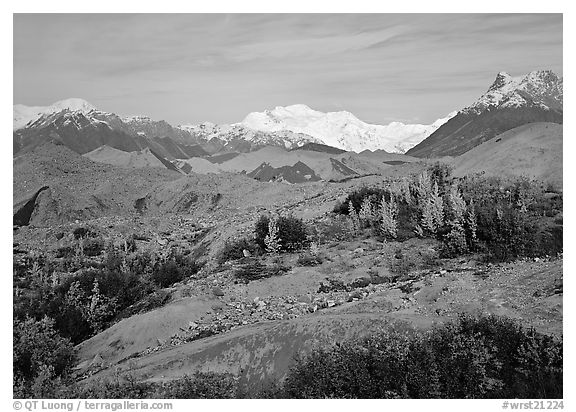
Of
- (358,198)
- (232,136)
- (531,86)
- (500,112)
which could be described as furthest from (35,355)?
(232,136)

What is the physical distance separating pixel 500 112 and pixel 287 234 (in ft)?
34.6

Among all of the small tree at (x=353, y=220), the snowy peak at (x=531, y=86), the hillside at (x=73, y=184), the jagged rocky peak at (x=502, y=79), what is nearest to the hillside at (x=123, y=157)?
the hillside at (x=73, y=184)

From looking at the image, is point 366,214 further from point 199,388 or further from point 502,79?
point 199,388

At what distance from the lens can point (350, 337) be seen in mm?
7129

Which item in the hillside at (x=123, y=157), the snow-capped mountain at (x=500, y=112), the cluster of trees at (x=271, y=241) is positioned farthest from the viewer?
the hillside at (x=123, y=157)

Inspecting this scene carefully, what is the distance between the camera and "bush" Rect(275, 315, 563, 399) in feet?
21.8

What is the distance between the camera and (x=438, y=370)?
6676 mm

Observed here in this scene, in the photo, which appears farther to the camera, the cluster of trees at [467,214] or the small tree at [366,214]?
the small tree at [366,214]

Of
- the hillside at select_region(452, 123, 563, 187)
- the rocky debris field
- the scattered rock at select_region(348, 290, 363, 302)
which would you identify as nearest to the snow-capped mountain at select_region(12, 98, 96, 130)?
the rocky debris field

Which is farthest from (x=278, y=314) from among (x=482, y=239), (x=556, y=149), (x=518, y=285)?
(x=556, y=149)

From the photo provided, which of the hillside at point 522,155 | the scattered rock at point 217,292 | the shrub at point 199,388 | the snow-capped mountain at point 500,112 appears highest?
the snow-capped mountain at point 500,112

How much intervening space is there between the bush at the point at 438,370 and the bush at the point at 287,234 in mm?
5619

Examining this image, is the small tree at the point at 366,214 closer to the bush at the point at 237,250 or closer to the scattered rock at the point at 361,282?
the bush at the point at 237,250

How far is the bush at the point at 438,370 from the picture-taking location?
6648 millimetres
